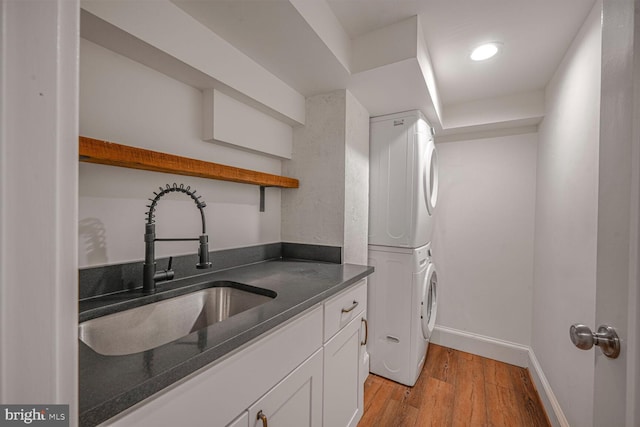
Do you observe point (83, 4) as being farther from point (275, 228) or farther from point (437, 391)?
point (437, 391)

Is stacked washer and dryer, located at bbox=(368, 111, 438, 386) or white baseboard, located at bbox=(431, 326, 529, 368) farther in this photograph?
white baseboard, located at bbox=(431, 326, 529, 368)

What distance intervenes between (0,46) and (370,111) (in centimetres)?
210

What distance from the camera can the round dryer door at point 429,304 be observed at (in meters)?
2.09

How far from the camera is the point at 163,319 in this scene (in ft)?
3.50

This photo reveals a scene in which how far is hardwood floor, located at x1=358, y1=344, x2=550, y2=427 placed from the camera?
1.67 m

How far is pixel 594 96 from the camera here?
128 cm

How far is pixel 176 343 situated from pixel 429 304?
90.3 inches

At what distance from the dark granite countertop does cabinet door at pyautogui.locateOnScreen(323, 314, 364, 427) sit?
280 millimetres

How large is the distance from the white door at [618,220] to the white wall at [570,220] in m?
0.89

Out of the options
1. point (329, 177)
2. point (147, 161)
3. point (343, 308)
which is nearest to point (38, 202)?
point (147, 161)

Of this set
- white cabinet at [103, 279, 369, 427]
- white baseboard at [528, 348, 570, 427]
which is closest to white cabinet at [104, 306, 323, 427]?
white cabinet at [103, 279, 369, 427]

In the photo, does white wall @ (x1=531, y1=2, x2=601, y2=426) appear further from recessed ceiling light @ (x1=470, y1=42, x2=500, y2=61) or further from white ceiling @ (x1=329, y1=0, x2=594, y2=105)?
recessed ceiling light @ (x1=470, y1=42, x2=500, y2=61)

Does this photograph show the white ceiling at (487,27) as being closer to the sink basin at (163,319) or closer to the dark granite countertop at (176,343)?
the dark granite countertop at (176,343)

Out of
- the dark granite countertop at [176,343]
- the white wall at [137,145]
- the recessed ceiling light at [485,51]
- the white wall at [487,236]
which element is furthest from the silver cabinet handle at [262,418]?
the white wall at [487,236]
